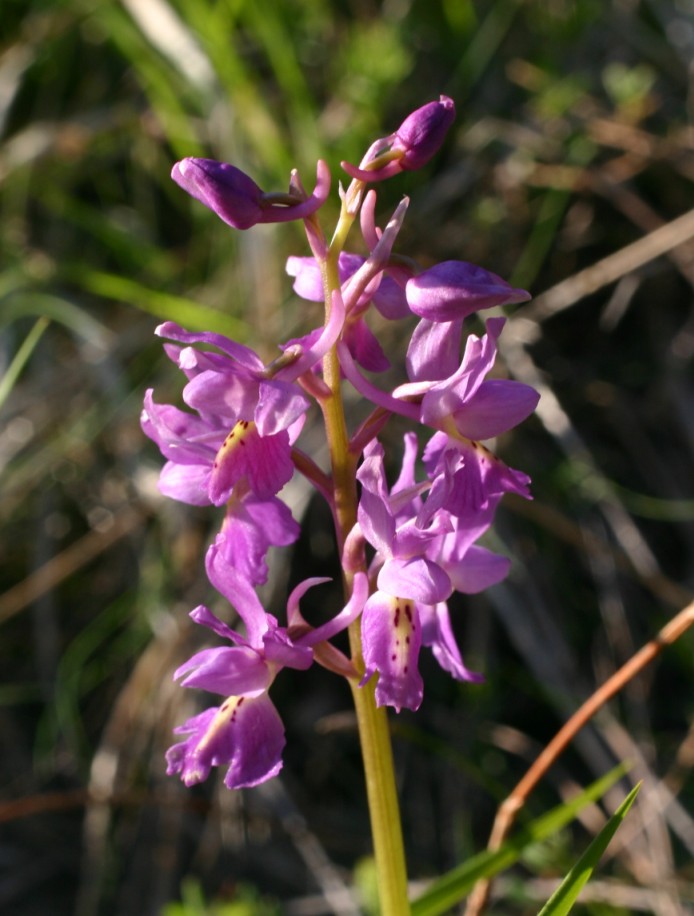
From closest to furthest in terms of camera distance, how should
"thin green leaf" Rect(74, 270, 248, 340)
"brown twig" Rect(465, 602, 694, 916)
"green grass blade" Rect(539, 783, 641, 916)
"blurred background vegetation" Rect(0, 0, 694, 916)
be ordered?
1. "green grass blade" Rect(539, 783, 641, 916)
2. "brown twig" Rect(465, 602, 694, 916)
3. "blurred background vegetation" Rect(0, 0, 694, 916)
4. "thin green leaf" Rect(74, 270, 248, 340)

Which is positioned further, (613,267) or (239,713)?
(613,267)

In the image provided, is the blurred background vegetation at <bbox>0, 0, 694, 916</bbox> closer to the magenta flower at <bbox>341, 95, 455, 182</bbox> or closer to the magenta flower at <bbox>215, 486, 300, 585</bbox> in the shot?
the magenta flower at <bbox>215, 486, 300, 585</bbox>

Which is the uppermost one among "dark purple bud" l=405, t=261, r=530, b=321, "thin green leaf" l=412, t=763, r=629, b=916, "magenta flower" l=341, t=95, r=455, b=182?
"magenta flower" l=341, t=95, r=455, b=182

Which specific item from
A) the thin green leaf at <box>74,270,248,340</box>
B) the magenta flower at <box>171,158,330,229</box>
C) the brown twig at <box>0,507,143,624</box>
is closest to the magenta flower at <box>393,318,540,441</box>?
the magenta flower at <box>171,158,330,229</box>

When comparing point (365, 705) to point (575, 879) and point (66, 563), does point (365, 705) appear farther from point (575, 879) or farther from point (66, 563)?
point (66, 563)

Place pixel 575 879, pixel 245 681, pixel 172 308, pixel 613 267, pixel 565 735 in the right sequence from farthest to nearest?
pixel 613 267
pixel 172 308
pixel 565 735
pixel 245 681
pixel 575 879

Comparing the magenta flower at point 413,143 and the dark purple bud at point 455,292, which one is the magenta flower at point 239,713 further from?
the magenta flower at point 413,143

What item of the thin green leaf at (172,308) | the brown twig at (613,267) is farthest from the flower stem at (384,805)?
the brown twig at (613,267)

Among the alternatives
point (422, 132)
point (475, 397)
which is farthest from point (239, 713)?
point (422, 132)

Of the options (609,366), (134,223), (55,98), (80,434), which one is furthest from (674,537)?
(55,98)

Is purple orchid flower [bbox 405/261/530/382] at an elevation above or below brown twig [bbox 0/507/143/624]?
above
